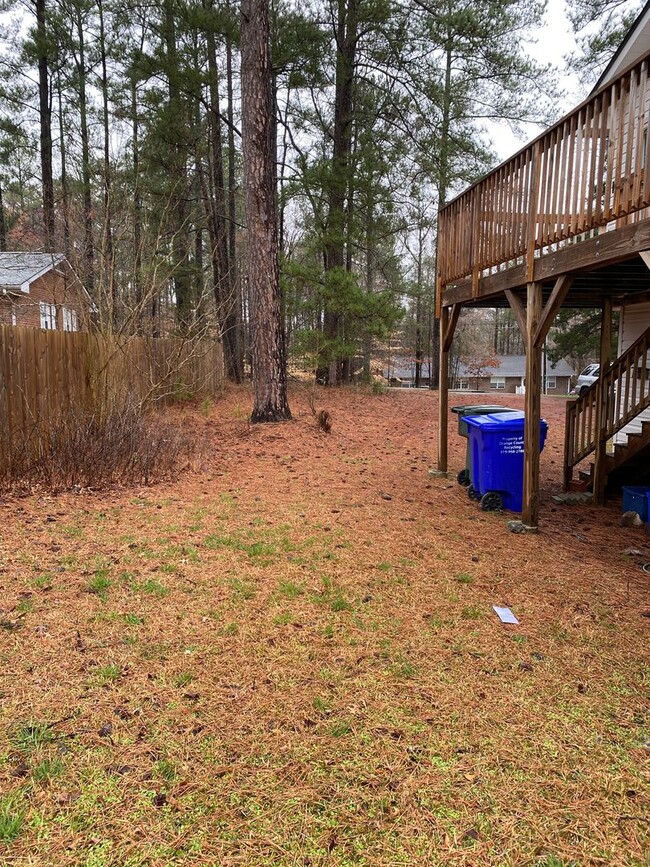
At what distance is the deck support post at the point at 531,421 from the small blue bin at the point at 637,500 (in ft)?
4.70

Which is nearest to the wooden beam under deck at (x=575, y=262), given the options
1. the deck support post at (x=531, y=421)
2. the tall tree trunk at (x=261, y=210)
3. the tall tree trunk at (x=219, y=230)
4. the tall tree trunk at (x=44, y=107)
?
the deck support post at (x=531, y=421)

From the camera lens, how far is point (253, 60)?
9.02m

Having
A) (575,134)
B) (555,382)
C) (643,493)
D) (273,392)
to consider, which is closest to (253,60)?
(273,392)

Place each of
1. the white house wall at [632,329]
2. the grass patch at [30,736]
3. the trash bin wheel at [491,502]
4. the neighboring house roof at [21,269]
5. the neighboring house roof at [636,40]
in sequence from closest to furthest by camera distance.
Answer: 1. the grass patch at [30,736]
2. the trash bin wheel at [491,502]
3. the neighboring house roof at [636,40]
4. the white house wall at [632,329]
5. the neighboring house roof at [21,269]

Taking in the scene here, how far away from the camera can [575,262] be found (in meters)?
4.41

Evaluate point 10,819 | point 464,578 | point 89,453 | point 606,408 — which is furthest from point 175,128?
point 10,819

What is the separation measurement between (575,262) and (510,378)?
47174 millimetres

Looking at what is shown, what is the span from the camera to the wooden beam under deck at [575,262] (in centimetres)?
366

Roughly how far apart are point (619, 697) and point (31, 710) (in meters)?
2.65

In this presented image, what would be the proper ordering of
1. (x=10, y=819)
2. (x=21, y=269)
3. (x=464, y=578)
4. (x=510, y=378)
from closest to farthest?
1. (x=10, y=819)
2. (x=464, y=578)
3. (x=21, y=269)
4. (x=510, y=378)

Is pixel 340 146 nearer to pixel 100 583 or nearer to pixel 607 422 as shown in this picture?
pixel 607 422

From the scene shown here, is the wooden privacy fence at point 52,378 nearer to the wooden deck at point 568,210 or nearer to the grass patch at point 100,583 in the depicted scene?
the grass patch at point 100,583

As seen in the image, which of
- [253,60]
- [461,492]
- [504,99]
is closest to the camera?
[461,492]

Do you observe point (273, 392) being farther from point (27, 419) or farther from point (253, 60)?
point (253, 60)
